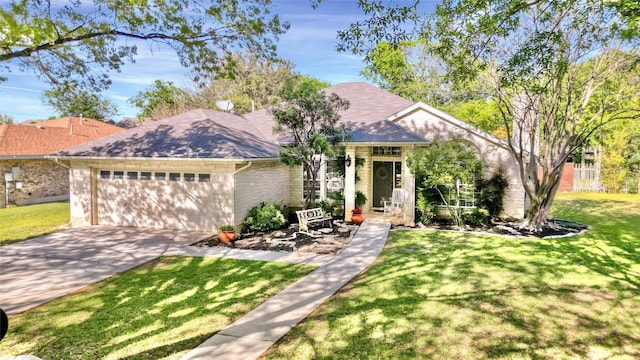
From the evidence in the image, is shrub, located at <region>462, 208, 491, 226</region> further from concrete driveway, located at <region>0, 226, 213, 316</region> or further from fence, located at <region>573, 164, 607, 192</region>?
fence, located at <region>573, 164, 607, 192</region>

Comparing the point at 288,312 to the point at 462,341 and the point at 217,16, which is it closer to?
the point at 462,341

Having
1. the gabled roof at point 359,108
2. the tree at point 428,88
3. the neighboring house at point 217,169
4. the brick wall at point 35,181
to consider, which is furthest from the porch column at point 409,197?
the brick wall at point 35,181

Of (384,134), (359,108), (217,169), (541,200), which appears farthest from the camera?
(359,108)

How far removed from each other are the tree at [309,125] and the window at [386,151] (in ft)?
11.1

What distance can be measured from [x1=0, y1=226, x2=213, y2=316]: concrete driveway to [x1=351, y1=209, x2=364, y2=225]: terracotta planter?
19.0 ft

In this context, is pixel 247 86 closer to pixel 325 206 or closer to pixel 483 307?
pixel 325 206

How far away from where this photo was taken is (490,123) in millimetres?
31641

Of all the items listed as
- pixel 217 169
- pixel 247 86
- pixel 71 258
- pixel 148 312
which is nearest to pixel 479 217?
pixel 217 169

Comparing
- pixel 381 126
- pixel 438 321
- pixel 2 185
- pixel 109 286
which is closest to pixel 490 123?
pixel 381 126

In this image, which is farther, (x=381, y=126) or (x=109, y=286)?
(x=381, y=126)

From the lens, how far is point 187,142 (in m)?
14.1

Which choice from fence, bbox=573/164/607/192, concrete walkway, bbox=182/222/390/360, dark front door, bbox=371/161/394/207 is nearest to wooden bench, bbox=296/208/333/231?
concrete walkway, bbox=182/222/390/360

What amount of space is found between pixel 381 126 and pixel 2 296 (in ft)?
46.1

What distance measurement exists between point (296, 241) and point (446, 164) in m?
6.72
